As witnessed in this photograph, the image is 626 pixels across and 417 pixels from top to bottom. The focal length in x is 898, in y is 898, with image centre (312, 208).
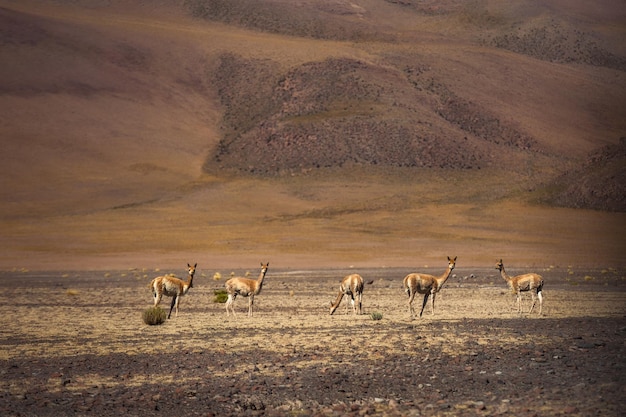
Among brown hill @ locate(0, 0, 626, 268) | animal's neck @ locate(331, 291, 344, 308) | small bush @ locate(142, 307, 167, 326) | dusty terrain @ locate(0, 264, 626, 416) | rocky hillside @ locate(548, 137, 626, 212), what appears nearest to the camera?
dusty terrain @ locate(0, 264, 626, 416)

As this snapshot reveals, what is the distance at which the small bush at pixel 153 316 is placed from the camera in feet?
67.5

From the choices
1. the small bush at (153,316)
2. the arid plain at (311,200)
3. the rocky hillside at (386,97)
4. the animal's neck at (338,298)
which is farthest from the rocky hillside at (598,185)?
the small bush at (153,316)

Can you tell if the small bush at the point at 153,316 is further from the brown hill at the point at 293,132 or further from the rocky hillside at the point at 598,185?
the rocky hillside at the point at 598,185

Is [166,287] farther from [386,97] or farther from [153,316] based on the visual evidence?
[386,97]

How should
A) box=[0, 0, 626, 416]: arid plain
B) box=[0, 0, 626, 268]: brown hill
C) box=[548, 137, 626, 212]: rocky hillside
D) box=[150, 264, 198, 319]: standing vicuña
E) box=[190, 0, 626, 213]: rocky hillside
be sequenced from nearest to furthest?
box=[0, 0, 626, 416]: arid plain, box=[150, 264, 198, 319]: standing vicuña, box=[0, 0, 626, 268]: brown hill, box=[548, 137, 626, 212]: rocky hillside, box=[190, 0, 626, 213]: rocky hillside

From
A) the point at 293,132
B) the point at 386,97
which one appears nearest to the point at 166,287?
the point at 293,132

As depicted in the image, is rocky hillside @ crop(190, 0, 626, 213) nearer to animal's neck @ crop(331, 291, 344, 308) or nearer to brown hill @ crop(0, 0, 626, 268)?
brown hill @ crop(0, 0, 626, 268)

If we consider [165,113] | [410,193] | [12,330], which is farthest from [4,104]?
[12,330]

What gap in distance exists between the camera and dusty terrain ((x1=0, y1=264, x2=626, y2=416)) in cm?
1184

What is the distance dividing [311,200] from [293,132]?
22705 mm

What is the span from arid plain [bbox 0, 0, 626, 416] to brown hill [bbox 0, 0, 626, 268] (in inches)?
17.2

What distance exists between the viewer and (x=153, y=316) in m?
20.6

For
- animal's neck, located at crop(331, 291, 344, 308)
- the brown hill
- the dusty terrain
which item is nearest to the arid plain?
the dusty terrain

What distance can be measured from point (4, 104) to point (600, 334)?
318 feet
